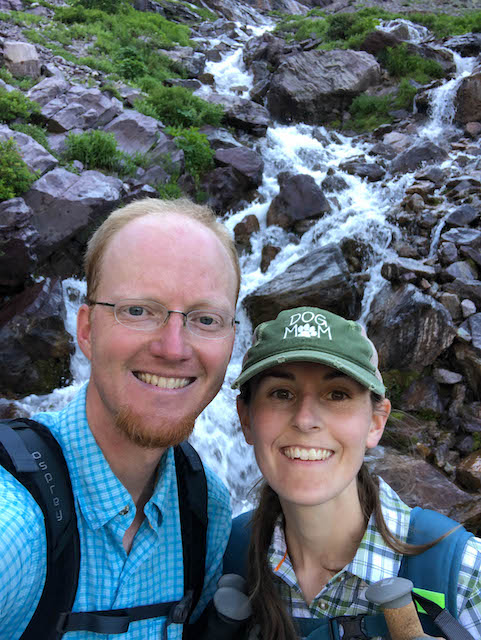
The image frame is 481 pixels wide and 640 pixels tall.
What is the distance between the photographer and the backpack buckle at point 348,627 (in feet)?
4.93

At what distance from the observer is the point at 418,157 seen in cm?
1352

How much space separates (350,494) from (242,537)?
2.32 feet

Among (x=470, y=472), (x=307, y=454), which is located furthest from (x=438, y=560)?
(x=470, y=472)

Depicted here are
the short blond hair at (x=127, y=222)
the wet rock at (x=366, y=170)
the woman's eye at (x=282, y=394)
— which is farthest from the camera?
the wet rock at (x=366, y=170)

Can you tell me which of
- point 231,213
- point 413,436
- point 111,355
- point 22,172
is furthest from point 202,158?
point 111,355

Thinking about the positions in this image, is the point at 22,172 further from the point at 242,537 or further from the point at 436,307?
the point at 242,537

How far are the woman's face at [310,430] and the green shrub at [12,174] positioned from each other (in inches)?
351

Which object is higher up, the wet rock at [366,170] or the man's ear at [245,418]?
the man's ear at [245,418]

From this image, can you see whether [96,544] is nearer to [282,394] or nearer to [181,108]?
[282,394]

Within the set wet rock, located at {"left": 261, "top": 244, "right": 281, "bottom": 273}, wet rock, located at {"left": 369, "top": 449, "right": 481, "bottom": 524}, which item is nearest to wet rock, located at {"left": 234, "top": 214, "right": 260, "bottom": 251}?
wet rock, located at {"left": 261, "top": 244, "right": 281, "bottom": 273}

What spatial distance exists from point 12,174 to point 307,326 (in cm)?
913

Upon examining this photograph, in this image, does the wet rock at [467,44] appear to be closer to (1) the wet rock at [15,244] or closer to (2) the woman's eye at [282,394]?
(1) the wet rock at [15,244]

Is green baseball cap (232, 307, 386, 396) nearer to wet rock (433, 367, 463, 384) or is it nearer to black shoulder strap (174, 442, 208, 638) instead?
black shoulder strap (174, 442, 208, 638)

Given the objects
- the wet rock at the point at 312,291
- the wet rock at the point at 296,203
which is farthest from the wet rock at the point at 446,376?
the wet rock at the point at 296,203
